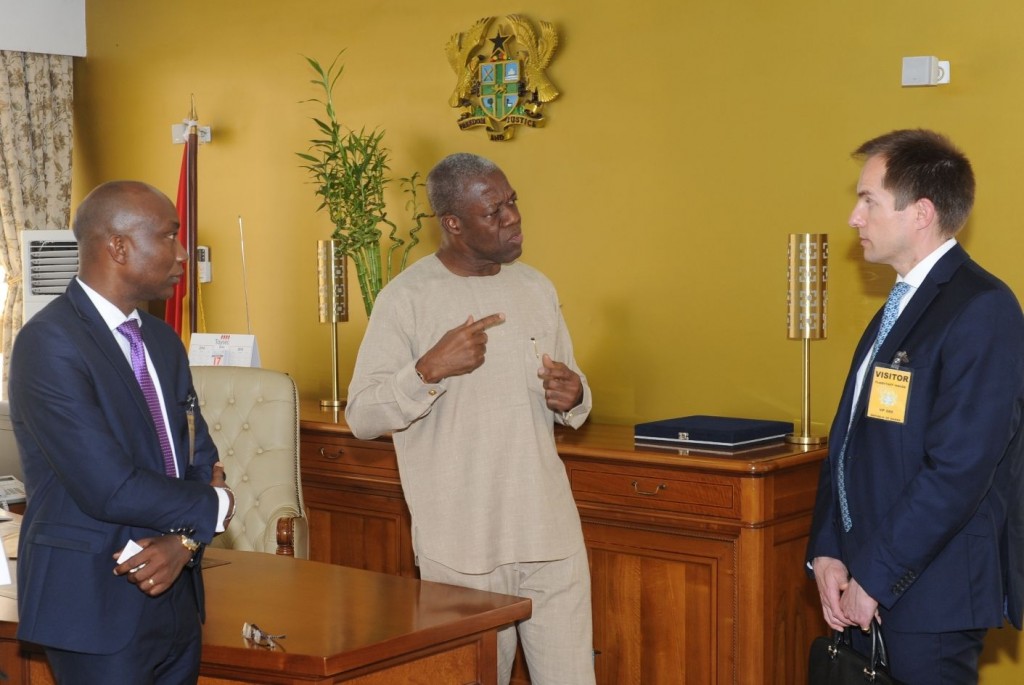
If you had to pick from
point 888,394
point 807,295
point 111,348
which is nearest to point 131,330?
point 111,348

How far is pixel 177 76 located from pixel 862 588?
494cm

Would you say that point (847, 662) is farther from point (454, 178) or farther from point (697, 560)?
point (454, 178)

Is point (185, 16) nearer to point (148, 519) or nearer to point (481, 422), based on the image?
point (481, 422)

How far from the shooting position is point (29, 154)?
256 inches

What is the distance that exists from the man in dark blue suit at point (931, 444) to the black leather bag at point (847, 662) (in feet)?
0.08

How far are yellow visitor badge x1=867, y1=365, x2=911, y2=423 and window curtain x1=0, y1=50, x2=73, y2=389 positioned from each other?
529cm

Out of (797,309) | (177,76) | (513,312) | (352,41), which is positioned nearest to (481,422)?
(513,312)

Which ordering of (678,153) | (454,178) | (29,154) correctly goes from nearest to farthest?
(454,178) → (678,153) → (29,154)

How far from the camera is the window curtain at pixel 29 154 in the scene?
252 inches

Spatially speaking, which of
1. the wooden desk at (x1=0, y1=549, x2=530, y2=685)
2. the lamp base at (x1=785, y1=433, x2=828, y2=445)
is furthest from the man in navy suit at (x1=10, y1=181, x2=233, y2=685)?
the lamp base at (x1=785, y1=433, x2=828, y2=445)

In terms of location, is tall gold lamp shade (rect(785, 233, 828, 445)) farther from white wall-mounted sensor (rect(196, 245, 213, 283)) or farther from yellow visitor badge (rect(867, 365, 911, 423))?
white wall-mounted sensor (rect(196, 245, 213, 283))

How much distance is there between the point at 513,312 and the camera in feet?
9.32

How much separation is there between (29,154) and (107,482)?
204 inches

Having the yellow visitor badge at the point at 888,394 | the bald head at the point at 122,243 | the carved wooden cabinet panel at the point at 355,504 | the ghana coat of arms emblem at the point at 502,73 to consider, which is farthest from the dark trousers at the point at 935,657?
the ghana coat of arms emblem at the point at 502,73
